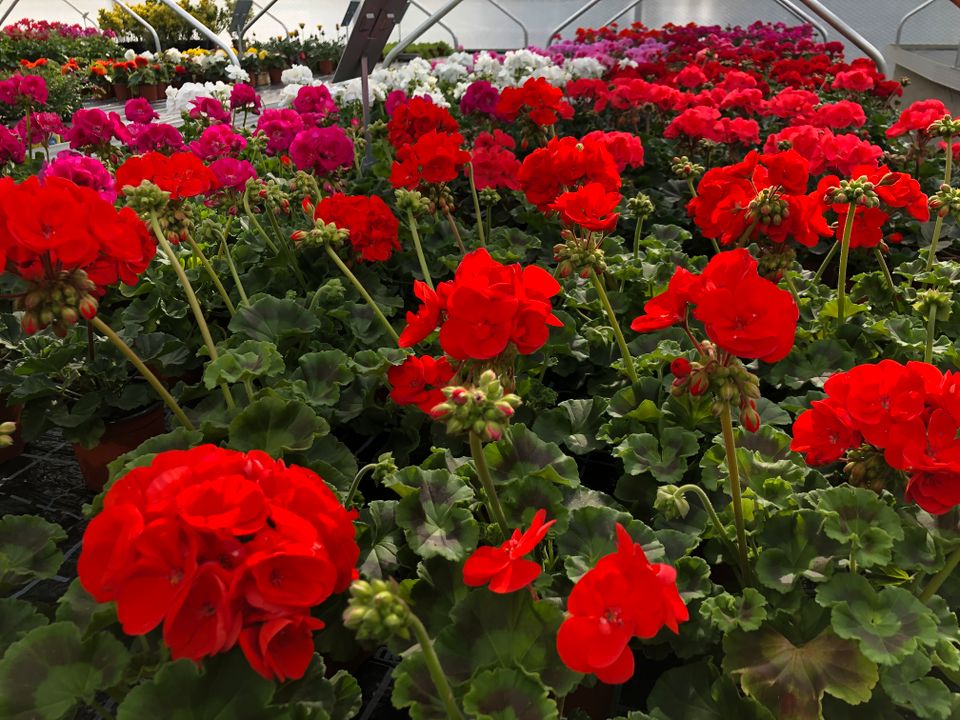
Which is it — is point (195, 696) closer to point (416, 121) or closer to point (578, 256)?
point (578, 256)

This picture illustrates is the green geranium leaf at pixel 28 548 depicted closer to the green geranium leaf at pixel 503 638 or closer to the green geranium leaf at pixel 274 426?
the green geranium leaf at pixel 274 426

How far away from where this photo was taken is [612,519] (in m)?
1.26

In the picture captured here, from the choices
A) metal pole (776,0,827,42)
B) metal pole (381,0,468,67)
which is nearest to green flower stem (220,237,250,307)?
metal pole (381,0,468,67)

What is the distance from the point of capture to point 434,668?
84 centimetres

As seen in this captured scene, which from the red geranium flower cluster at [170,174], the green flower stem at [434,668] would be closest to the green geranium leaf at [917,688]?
the green flower stem at [434,668]

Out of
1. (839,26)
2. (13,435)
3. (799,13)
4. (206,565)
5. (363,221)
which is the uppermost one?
(799,13)

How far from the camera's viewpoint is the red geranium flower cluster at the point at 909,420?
3.36ft

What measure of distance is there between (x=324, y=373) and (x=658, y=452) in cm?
82

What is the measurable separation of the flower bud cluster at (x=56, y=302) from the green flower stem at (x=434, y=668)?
2.73 ft

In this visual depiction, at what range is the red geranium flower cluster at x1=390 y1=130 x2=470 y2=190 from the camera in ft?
7.14

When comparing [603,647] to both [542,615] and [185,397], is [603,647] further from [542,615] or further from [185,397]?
[185,397]

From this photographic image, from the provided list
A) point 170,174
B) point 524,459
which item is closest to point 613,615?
point 524,459

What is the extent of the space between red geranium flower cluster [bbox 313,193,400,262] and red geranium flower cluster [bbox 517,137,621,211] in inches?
17.9

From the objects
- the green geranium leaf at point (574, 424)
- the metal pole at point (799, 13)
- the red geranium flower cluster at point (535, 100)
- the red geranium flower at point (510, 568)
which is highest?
the metal pole at point (799, 13)
